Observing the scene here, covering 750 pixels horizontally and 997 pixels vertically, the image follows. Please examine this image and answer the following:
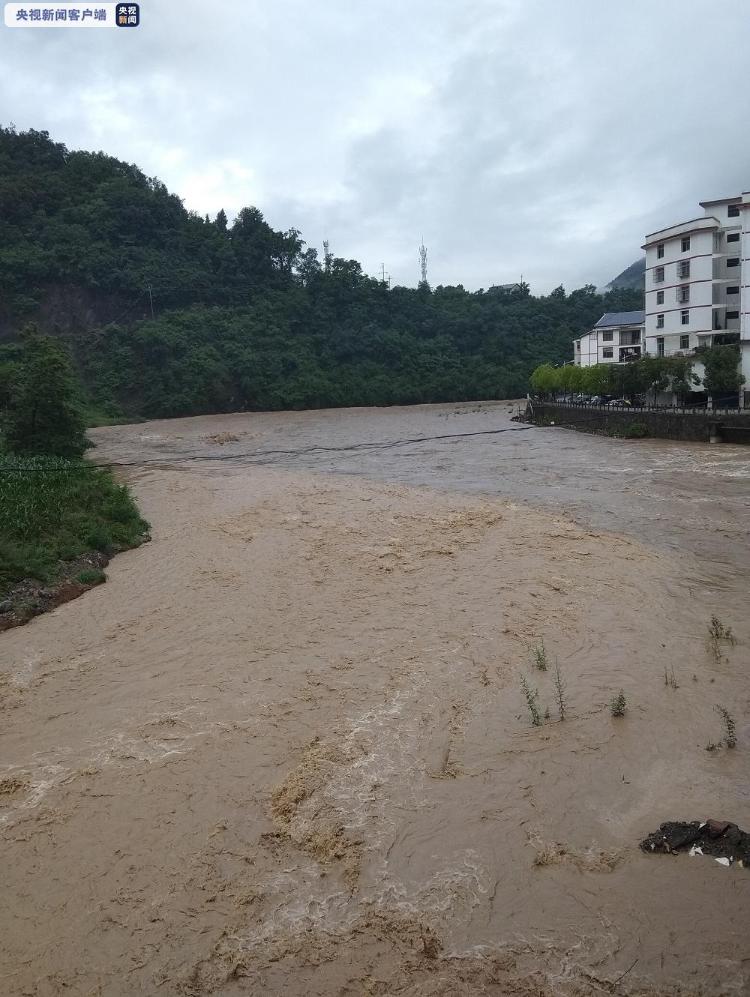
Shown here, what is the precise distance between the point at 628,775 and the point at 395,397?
49.1 metres

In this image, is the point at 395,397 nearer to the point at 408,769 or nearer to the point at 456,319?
the point at 456,319

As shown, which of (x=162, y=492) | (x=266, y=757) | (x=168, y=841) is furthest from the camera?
(x=162, y=492)

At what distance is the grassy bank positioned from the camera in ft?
32.9

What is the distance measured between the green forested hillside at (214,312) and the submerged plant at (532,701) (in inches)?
1561

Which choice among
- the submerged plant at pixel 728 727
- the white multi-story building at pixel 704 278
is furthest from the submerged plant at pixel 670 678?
the white multi-story building at pixel 704 278

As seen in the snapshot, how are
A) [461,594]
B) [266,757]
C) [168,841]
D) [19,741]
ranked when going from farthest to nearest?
[461,594] → [19,741] → [266,757] → [168,841]

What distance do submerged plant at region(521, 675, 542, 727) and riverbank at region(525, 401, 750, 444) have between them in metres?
19.7

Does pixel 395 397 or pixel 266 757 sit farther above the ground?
pixel 395 397

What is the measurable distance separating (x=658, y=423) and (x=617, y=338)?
16.0m

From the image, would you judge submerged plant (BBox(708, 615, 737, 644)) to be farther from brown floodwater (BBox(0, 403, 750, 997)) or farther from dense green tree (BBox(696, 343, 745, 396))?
dense green tree (BBox(696, 343, 745, 396))

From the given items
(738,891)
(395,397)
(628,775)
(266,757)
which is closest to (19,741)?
(266,757)

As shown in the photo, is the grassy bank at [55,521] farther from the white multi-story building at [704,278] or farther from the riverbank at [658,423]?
the white multi-story building at [704,278]

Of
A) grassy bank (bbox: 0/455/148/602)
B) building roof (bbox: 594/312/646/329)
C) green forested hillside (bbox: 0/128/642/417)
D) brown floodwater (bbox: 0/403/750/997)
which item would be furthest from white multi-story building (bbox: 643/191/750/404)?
grassy bank (bbox: 0/455/148/602)

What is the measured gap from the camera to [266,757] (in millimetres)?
5602
